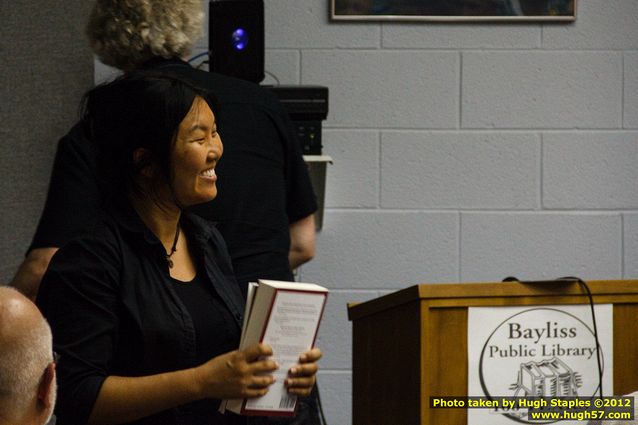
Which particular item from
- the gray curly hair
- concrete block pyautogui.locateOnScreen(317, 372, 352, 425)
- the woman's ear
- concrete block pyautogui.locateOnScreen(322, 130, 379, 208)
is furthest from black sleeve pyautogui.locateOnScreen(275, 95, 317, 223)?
concrete block pyautogui.locateOnScreen(317, 372, 352, 425)

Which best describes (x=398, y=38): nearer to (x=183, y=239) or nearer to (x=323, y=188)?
(x=323, y=188)

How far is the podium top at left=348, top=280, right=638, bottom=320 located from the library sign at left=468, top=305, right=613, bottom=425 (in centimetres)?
2

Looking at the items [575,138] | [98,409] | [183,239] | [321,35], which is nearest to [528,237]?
[575,138]

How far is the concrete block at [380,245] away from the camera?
338cm

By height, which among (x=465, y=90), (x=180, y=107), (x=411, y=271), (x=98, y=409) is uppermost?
(x=465, y=90)

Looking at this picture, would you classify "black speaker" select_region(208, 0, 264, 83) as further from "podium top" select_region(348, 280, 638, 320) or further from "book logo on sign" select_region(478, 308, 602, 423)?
"book logo on sign" select_region(478, 308, 602, 423)

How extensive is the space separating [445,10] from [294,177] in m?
1.22

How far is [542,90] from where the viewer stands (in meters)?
3.41

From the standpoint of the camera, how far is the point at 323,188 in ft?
10.7

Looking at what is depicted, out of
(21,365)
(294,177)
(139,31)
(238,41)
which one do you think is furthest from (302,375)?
(238,41)

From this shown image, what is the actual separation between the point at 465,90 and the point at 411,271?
0.58m

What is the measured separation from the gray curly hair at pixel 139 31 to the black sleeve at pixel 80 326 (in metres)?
0.74

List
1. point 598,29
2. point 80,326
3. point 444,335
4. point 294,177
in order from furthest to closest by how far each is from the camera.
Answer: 1. point 598,29
2. point 294,177
3. point 444,335
4. point 80,326

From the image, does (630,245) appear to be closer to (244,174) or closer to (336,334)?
(336,334)
